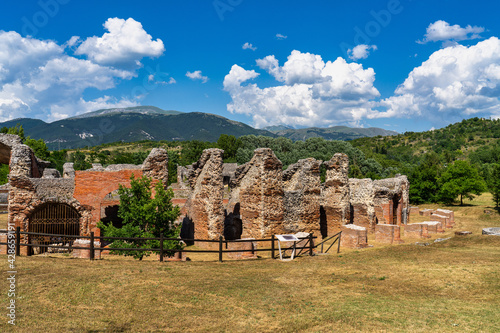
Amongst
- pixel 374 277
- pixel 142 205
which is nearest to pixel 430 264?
pixel 374 277

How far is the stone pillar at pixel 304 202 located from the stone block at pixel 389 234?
4.10 meters

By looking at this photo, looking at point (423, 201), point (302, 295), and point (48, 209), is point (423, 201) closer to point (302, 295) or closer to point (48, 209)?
point (302, 295)

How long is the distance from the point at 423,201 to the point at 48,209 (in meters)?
46.4

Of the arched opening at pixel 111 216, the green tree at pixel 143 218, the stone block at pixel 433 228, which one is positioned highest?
the green tree at pixel 143 218

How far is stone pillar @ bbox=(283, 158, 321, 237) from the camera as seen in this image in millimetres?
21328

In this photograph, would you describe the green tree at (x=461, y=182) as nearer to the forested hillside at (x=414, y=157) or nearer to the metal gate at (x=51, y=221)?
the forested hillside at (x=414, y=157)

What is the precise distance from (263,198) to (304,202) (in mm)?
3583

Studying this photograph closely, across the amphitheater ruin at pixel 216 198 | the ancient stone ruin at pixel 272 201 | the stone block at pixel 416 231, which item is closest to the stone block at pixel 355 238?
the amphitheater ruin at pixel 216 198

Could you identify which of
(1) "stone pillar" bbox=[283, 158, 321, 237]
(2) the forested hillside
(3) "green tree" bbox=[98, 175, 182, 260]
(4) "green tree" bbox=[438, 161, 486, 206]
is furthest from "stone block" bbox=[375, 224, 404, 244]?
(4) "green tree" bbox=[438, 161, 486, 206]

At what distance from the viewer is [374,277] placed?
1212 cm

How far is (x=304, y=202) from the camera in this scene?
71.2ft

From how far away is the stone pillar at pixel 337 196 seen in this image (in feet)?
78.2

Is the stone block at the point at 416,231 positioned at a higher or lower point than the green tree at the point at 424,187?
lower

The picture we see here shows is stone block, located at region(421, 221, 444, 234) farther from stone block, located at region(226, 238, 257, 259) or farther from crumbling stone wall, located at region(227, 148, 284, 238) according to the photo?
stone block, located at region(226, 238, 257, 259)
